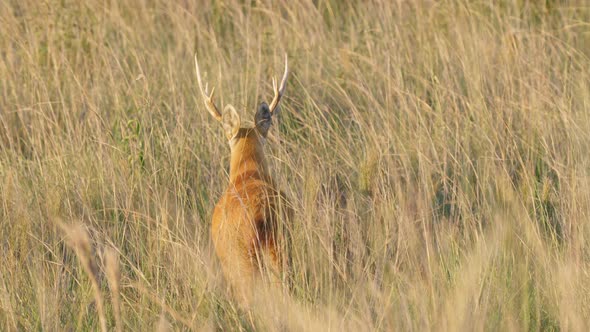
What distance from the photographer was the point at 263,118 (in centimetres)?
412

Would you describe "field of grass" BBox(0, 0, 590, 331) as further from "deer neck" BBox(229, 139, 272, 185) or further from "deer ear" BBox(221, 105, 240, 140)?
"deer ear" BBox(221, 105, 240, 140)

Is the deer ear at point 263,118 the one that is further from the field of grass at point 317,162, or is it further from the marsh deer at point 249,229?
the field of grass at point 317,162

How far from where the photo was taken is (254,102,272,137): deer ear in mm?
4070

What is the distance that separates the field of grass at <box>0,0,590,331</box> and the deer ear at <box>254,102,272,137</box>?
216 mm

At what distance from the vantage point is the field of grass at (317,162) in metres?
3.11

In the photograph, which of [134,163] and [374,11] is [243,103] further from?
[374,11]

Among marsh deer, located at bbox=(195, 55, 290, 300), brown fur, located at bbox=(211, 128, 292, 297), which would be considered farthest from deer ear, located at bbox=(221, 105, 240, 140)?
brown fur, located at bbox=(211, 128, 292, 297)

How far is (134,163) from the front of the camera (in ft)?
14.2

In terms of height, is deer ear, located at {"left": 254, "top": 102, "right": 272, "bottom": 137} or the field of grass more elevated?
deer ear, located at {"left": 254, "top": 102, "right": 272, "bottom": 137}

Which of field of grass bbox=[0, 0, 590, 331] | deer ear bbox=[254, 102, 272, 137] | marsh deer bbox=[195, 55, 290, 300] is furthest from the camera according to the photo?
deer ear bbox=[254, 102, 272, 137]

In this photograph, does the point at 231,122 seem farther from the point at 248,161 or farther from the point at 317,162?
the point at 317,162

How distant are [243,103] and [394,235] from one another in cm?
181

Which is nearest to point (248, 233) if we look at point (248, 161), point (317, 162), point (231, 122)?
point (248, 161)

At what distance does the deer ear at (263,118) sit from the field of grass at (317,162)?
0.71 feet
